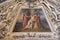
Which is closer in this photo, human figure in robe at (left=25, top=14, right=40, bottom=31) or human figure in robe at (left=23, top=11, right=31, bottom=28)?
human figure in robe at (left=25, top=14, right=40, bottom=31)

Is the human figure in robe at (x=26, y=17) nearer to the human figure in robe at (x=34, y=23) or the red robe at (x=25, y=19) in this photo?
the red robe at (x=25, y=19)

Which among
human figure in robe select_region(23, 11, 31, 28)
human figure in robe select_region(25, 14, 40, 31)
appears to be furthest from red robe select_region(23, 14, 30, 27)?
human figure in robe select_region(25, 14, 40, 31)

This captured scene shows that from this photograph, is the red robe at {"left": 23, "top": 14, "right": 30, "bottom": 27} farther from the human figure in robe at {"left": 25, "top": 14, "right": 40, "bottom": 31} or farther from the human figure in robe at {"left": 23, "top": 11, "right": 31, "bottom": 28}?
the human figure in robe at {"left": 25, "top": 14, "right": 40, "bottom": 31}

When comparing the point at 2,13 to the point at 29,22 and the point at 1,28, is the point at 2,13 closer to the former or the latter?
the point at 1,28

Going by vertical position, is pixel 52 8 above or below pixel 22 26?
above

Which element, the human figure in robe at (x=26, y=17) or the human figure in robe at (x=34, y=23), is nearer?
the human figure in robe at (x=34, y=23)

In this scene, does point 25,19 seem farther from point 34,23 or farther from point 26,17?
point 34,23

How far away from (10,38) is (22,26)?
81 cm

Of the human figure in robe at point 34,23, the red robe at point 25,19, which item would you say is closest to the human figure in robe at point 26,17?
the red robe at point 25,19

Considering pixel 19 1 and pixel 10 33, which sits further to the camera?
pixel 19 1

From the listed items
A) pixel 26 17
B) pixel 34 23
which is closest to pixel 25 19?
pixel 26 17

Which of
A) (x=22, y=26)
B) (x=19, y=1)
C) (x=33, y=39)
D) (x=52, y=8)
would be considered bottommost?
(x=33, y=39)

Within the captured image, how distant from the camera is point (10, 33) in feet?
25.0

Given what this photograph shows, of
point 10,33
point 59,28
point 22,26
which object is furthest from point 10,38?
point 59,28
